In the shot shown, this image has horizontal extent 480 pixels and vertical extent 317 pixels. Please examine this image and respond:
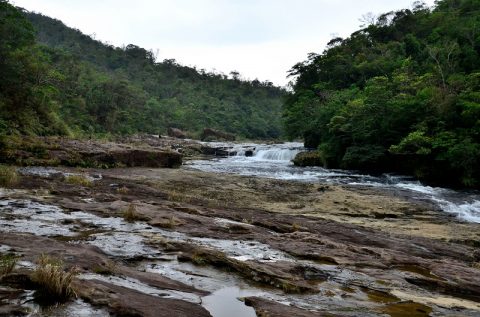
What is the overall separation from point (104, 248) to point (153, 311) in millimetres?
2883

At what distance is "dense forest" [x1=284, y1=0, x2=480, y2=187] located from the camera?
24.4 metres

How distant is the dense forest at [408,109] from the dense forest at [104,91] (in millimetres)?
20941

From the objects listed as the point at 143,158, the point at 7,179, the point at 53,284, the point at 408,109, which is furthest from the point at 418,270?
Result: the point at 408,109

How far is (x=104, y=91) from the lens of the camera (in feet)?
210

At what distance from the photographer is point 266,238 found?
909 centimetres

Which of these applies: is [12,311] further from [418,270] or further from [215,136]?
[215,136]

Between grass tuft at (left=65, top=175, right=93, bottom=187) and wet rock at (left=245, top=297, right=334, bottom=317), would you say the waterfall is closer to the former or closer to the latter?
grass tuft at (left=65, top=175, right=93, bottom=187)

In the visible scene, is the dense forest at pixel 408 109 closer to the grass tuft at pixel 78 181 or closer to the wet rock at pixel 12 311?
the grass tuft at pixel 78 181

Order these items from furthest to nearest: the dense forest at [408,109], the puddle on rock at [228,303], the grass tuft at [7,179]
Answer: the dense forest at [408,109]
the grass tuft at [7,179]
the puddle on rock at [228,303]

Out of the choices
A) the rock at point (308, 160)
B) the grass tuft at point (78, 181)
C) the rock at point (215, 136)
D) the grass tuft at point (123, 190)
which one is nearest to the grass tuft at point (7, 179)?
the grass tuft at point (78, 181)

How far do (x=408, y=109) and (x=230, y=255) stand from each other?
24443mm

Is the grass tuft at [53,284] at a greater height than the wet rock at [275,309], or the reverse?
the grass tuft at [53,284]

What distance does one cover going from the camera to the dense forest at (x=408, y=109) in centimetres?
2441

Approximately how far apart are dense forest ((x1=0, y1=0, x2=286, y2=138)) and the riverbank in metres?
13.1
